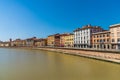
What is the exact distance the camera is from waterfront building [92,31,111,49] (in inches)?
2478

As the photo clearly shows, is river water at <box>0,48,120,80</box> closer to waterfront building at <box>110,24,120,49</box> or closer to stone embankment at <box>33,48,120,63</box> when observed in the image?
stone embankment at <box>33,48,120,63</box>

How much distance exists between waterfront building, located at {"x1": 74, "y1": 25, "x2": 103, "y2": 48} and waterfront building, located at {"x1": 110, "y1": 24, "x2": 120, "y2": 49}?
686 inches

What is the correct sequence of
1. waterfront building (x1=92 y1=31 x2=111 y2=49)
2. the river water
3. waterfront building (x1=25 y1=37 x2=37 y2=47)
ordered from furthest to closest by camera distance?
1. waterfront building (x1=25 y1=37 x2=37 y2=47)
2. waterfront building (x1=92 y1=31 x2=111 y2=49)
3. the river water

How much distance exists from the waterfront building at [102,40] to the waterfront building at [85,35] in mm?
3204

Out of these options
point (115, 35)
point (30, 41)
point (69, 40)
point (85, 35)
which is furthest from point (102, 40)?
point (30, 41)

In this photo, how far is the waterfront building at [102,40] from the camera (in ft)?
206

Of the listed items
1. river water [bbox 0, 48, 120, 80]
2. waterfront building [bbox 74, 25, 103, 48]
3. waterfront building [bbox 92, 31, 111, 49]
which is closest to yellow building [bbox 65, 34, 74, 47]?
waterfront building [bbox 74, 25, 103, 48]

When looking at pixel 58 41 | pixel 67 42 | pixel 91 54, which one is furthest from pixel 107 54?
Result: pixel 58 41

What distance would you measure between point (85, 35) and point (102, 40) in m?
14.7

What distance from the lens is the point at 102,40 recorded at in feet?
218

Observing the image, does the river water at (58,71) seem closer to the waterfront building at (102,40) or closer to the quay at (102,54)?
the quay at (102,54)

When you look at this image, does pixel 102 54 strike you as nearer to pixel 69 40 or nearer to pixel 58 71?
pixel 58 71

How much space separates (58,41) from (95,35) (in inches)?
1985

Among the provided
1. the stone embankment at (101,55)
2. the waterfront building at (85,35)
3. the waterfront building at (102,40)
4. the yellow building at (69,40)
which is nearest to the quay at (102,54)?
the stone embankment at (101,55)
